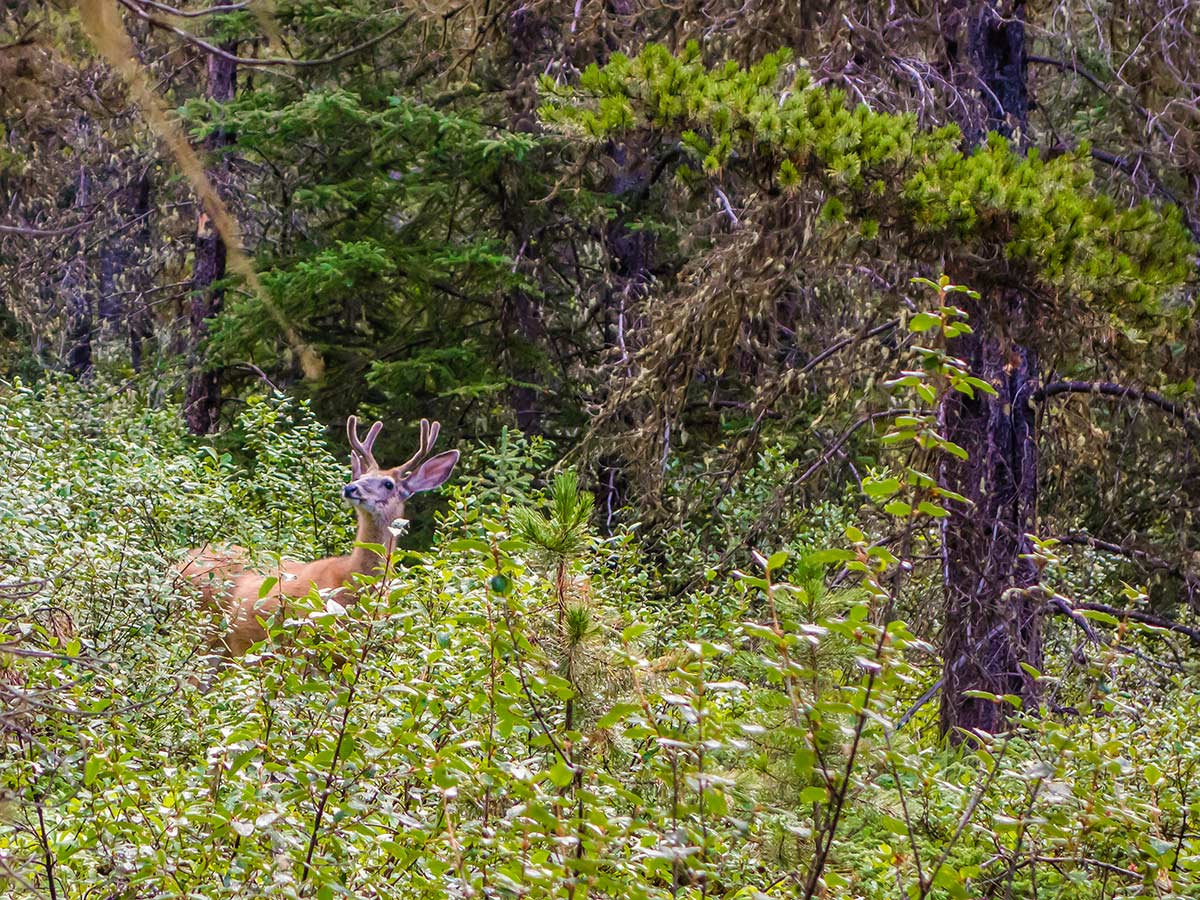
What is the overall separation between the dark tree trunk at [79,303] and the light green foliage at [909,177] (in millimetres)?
15036

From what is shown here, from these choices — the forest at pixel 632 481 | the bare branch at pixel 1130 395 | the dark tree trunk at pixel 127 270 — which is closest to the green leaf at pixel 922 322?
the forest at pixel 632 481

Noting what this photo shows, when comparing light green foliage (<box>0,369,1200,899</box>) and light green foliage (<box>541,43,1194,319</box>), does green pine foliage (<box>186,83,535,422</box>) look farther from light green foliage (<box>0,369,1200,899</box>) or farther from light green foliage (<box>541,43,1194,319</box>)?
light green foliage (<box>0,369,1200,899</box>)

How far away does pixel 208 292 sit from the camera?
16031 millimetres

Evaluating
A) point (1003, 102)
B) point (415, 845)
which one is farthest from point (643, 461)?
point (415, 845)

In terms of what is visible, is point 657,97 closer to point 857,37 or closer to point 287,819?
point 857,37

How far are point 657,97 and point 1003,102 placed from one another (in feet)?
7.91

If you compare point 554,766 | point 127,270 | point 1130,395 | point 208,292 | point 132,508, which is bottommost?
point 127,270

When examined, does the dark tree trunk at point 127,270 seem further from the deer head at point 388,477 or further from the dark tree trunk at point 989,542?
the dark tree trunk at point 989,542

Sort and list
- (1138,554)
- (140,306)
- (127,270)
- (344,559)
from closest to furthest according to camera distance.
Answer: (1138,554) → (344,559) → (140,306) → (127,270)

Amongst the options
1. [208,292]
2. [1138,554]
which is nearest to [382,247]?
[208,292]

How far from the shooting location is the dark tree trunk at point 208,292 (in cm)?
1574

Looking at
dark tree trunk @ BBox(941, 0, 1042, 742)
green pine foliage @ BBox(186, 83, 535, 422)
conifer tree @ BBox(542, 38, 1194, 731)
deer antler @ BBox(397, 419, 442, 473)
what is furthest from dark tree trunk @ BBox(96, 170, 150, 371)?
dark tree trunk @ BBox(941, 0, 1042, 742)

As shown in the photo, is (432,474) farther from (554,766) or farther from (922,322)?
(922,322)

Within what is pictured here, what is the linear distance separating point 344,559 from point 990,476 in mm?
4603
